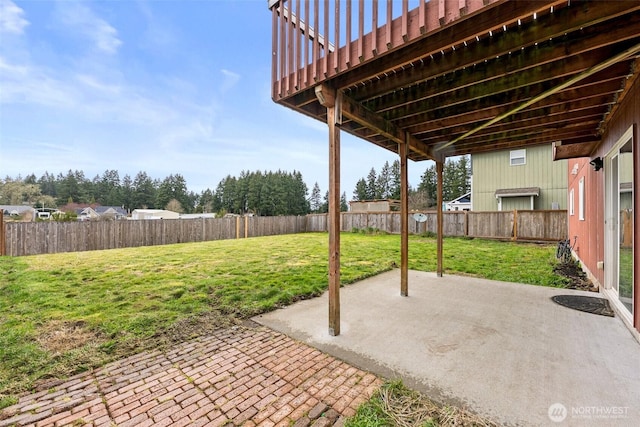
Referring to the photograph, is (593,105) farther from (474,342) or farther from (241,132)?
(241,132)

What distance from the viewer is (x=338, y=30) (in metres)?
2.47

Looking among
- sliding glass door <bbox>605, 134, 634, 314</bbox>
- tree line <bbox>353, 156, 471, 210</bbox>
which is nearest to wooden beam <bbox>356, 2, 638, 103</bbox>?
sliding glass door <bbox>605, 134, 634, 314</bbox>

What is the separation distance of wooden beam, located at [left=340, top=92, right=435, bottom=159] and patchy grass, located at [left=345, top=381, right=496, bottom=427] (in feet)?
8.37

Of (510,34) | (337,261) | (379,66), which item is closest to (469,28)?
(510,34)

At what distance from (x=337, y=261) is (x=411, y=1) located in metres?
2.28

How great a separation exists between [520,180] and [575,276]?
9.79 m

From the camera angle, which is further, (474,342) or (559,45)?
(474,342)

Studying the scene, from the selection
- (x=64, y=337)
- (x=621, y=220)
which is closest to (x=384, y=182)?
(x=621, y=220)

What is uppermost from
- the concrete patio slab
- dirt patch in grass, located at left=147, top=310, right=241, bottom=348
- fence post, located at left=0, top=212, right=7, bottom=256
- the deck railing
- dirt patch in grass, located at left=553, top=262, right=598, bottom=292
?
the deck railing

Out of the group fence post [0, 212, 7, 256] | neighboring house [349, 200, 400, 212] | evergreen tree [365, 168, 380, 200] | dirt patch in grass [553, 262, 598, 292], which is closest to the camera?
dirt patch in grass [553, 262, 598, 292]

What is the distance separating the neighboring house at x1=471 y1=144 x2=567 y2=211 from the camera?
12.4 m

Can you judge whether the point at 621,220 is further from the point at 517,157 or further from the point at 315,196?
the point at 315,196

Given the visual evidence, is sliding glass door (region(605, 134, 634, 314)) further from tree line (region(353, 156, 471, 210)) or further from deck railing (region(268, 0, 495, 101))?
tree line (region(353, 156, 471, 210))

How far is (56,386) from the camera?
6.31 ft
